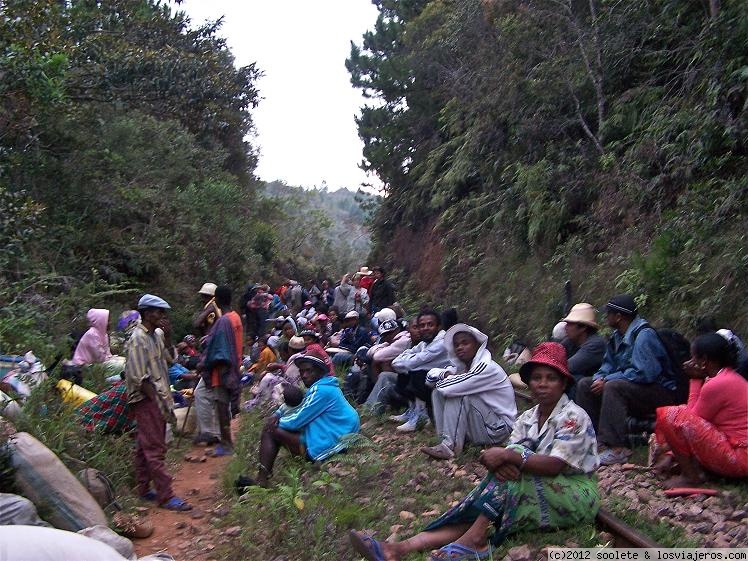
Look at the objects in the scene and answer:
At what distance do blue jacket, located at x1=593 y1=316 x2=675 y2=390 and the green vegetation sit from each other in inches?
78.5

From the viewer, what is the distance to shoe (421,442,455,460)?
665 cm

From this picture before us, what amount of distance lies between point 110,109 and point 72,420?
12064mm

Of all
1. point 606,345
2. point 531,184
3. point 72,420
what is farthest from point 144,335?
point 531,184

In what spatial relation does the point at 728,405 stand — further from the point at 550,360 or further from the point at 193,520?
the point at 193,520

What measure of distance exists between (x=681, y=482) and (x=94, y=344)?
6893 millimetres

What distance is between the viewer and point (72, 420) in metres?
6.34

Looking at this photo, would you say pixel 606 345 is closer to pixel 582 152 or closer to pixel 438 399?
pixel 438 399

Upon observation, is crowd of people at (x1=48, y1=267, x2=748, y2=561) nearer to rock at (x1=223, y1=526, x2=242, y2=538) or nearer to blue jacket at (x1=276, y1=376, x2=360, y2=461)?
blue jacket at (x1=276, y1=376, x2=360, y2=461)

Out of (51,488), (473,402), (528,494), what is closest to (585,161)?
(473,402)

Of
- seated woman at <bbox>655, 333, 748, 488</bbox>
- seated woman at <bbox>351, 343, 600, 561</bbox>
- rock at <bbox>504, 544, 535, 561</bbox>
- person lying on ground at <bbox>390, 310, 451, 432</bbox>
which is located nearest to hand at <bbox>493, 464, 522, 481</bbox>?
seated woman at <bbox>351, 343, 600, 561</bbox>

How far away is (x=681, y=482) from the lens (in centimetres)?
538

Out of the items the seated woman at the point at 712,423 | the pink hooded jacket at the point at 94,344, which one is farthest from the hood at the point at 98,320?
the seated woman at the point at 712,423

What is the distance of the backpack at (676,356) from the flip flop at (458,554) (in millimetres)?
2989

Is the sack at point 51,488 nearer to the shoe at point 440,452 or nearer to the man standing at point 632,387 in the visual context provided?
the shoe at point 440,452
